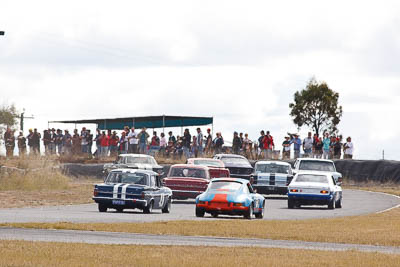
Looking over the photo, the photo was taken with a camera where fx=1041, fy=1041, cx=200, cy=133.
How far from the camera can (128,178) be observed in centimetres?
3114

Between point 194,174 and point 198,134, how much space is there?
12.6 m

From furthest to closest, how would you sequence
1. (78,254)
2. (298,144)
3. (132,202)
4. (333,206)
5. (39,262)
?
(298,144)
(333,206)
(132,202)
(78,254)
(39,262)

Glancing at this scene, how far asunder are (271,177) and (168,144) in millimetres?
12639

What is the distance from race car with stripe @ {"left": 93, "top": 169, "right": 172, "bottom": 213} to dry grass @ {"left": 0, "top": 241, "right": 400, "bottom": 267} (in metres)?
11.8

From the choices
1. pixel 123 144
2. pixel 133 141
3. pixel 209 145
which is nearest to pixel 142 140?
pixel 133 141

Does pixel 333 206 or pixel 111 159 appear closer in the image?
pixel 333 206

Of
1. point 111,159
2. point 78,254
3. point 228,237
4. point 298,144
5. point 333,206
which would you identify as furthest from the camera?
point 111,159

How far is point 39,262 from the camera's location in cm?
1547

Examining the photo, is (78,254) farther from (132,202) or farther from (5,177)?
(5,177)

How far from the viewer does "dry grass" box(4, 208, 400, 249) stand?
22484 mm

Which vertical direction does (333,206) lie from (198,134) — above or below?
below

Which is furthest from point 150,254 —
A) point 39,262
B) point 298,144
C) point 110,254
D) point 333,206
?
point 298,144

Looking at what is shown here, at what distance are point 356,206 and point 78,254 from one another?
2140 centimetres

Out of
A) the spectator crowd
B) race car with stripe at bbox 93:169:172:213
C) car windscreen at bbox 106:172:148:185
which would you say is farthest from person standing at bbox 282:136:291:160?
car windscreen at bbox 106:172:148:185
